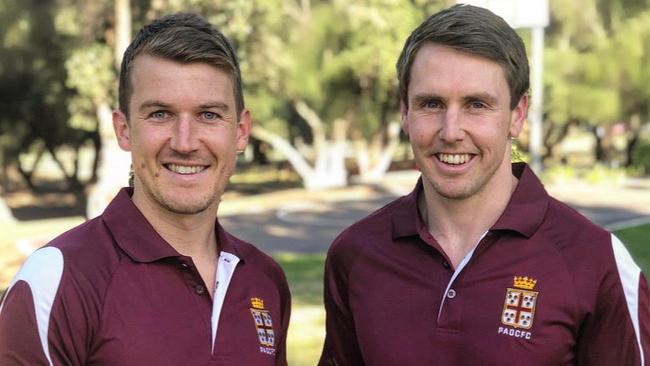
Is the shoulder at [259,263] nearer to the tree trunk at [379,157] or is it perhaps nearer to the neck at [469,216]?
the neck at [469,216]

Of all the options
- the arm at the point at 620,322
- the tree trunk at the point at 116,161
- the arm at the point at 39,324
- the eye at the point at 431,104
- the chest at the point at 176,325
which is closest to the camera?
the arm at the point at 39,324

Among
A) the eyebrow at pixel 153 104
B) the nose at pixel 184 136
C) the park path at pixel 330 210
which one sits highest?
the eyebrow at pixel 153 104

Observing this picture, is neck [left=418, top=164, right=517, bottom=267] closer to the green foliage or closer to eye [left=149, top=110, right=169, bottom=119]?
eye [left=149, top=110, right=169, bottom=119]

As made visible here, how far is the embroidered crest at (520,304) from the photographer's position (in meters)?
3.19

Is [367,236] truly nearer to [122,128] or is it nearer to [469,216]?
[469,216]

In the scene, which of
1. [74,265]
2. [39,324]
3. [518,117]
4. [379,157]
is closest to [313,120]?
[379,157]

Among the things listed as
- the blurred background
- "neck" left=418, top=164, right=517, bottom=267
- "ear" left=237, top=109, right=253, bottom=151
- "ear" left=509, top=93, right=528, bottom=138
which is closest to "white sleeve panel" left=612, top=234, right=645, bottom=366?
"neck" left=418, top=164, right=517, bottom=267

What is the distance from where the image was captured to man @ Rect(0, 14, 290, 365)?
2.87 metres

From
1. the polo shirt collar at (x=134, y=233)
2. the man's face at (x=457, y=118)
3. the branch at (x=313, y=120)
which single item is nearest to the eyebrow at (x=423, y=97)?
the man's face at (x=457, y=118)

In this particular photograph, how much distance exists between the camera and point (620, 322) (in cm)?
311

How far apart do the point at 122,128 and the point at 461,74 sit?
126 cm

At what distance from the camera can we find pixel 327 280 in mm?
3820

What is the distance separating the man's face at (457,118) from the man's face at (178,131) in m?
0.71

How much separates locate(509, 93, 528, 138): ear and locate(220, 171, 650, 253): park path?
43.0ft
